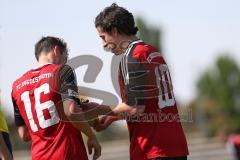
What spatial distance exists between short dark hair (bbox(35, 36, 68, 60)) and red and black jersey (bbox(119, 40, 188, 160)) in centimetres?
79

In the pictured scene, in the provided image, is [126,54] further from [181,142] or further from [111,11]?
[181,142]

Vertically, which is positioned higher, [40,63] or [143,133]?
[40,63]

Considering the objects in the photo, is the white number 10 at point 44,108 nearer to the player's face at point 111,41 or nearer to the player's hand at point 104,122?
the player's hand at point 104,122

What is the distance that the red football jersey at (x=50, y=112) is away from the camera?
596cm

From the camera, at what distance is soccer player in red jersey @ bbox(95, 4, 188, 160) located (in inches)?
216

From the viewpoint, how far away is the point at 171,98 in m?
5.68

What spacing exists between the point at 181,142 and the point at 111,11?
1.22m

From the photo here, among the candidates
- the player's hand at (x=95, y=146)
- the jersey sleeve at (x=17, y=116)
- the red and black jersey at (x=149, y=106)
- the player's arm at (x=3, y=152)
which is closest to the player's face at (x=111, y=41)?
the red and black jersey at (x=149, y=106)

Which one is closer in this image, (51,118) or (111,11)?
(111,11)

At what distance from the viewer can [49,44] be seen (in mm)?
6168

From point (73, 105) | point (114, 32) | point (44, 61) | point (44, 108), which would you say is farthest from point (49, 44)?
point (114, 32)

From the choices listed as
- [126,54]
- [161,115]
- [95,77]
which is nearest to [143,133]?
[161,115]

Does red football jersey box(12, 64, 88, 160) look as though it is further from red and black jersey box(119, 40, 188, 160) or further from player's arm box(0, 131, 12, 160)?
red and black jersey box(119, 40, 188, 160)

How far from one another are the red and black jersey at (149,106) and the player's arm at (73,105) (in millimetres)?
411
